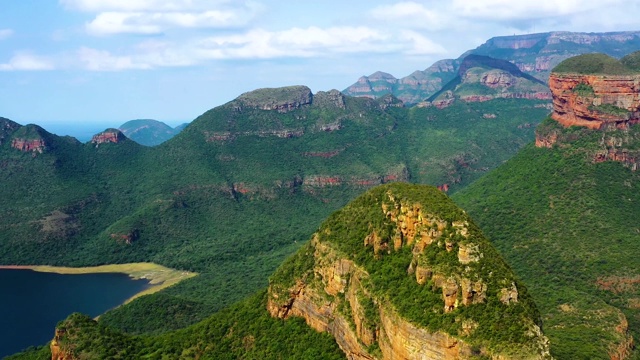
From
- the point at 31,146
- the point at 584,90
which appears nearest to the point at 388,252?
the point at 584,90

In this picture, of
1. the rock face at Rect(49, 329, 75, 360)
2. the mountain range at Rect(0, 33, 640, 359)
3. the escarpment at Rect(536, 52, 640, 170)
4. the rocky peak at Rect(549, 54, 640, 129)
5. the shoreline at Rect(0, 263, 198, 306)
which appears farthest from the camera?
the shoreline at Rect(0, 263, 198, 306)

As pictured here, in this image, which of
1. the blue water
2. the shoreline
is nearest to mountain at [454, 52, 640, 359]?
the shoreline

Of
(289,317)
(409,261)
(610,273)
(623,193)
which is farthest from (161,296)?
(623,193)

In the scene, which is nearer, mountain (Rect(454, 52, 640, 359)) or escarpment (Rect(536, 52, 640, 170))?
mountain (Rect(454, 52, 640, 359))

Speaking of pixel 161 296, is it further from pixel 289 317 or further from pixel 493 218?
pixel 493 218

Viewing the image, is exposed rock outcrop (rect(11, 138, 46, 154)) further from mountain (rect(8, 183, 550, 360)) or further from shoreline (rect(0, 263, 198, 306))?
mountain (rect(8, 183, 550, 360))

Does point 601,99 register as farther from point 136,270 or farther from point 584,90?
point 136,270

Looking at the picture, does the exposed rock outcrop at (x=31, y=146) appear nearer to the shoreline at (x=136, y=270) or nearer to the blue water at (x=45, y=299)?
the shoreline at (x=136, y=270)
